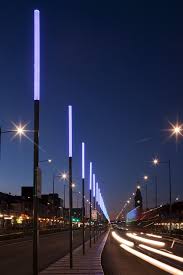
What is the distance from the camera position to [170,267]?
3075 centimetres

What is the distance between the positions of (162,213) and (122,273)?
106711 millimetres

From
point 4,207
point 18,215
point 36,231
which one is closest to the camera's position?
point 36,231

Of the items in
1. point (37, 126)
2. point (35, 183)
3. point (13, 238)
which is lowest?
point (13, 238)

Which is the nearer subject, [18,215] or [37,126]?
[37,126]

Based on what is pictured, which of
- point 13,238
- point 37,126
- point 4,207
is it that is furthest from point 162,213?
point 37,126

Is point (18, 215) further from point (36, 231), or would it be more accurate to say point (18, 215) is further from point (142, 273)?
point (36, 231)

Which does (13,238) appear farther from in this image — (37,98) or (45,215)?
(45,215)

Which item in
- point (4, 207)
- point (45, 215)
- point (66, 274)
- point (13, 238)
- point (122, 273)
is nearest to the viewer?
point (66, 274)

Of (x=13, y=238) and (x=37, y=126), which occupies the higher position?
(x=37, y=126)

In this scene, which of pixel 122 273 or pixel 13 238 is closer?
pixel 122 273

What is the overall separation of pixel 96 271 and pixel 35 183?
11100mm

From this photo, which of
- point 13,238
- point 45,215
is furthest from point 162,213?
point 45,215

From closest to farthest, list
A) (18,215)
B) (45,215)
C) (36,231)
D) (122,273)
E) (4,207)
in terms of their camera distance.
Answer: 1. (36,231)
2. (122,273)
3. (4,207)
4. (18,215)
5. (45,215)

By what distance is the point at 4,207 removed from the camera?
130500 mm
